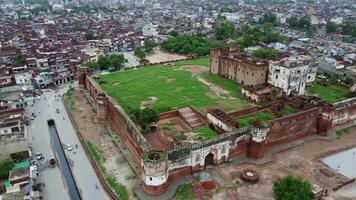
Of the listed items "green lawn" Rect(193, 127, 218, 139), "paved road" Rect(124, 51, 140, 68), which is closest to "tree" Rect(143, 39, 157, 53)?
"paved road" Rect(124, 51, 140, 68)

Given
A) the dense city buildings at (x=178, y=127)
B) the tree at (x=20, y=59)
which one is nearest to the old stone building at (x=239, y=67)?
the dense city buildings at (x=178, y=127)

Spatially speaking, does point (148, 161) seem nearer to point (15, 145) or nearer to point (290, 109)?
point (15, 145)

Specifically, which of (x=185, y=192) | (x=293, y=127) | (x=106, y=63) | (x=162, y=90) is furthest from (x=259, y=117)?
(x=106, y=63)

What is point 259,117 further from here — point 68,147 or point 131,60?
point 131,60

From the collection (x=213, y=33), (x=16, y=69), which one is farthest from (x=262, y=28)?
(x=16, y=69)

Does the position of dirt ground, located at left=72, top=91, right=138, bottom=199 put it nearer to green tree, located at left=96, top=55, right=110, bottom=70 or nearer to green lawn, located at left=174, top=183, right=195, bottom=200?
green lawn, located at left=174, top=183, right=195, bottom=200

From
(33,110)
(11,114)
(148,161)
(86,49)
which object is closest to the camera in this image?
(148,161)
